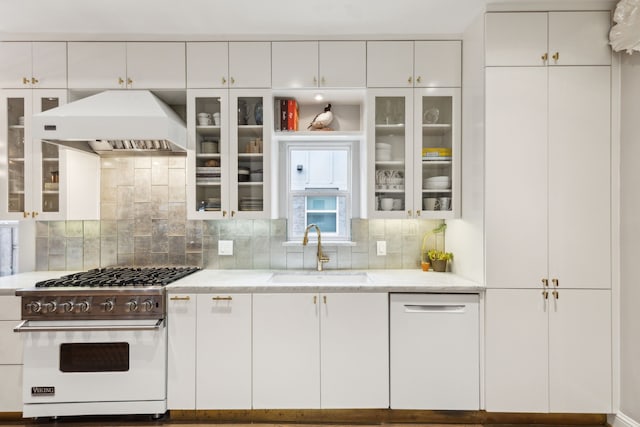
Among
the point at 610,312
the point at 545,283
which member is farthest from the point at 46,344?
the point at 610,312

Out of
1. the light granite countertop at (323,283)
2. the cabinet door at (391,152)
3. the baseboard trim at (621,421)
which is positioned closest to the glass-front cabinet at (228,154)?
the light granite countertop at (323,283)

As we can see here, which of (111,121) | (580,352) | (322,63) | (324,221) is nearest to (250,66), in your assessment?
(322,63)

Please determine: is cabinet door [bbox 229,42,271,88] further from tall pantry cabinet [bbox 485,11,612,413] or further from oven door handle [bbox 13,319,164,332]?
oven door handle [bbox 13,319,164,332]

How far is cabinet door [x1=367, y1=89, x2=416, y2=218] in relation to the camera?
2488 mm

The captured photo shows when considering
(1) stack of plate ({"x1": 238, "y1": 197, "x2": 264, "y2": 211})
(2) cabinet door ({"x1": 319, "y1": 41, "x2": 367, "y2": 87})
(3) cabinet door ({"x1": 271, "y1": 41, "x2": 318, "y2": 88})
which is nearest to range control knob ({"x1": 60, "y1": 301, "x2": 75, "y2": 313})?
(1) stack of plate ({"x1": 238, "y1": 197, "x2": 264, "y2": 211})

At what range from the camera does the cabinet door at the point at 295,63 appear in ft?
8.10

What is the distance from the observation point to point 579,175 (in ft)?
7.04

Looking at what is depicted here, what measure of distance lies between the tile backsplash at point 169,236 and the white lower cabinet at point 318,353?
684 millimetres

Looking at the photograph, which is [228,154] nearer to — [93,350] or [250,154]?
A: [250,154]

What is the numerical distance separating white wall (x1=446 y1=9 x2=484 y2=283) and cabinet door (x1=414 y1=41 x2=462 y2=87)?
0.06 m

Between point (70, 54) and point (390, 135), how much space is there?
2.38 meters

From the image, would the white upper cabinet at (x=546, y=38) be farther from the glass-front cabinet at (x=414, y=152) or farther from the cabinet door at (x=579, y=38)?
the glass-front cabinet at (x=414, y=152)

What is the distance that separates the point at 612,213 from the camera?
2.14m

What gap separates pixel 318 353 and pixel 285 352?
21 centimetres
